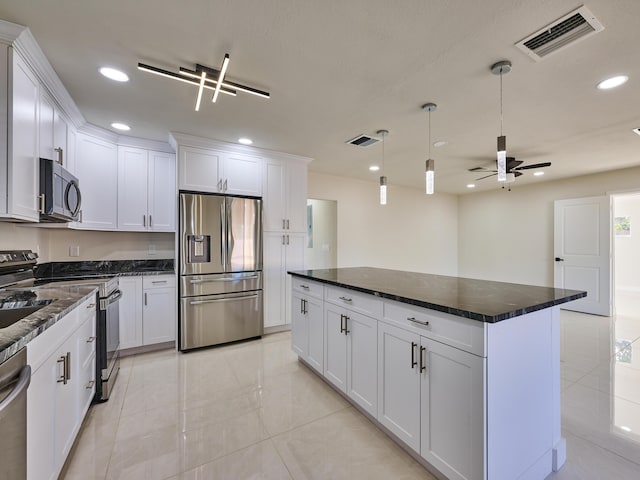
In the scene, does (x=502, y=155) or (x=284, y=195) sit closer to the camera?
(x=502, y=155)

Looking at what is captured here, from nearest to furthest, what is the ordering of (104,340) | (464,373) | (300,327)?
(464,373), (104,340), (300,327)

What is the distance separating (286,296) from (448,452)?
289 centimetres

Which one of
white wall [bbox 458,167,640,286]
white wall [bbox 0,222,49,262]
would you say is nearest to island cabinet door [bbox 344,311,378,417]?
white wall [bbox 0,222,49,262]

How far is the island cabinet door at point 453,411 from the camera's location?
1315 millimetres

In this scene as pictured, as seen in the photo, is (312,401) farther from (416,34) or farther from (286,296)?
(416,34)

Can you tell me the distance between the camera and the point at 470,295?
1721 mm

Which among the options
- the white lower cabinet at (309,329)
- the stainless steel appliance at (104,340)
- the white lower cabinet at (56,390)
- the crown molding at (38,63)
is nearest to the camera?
the white lower cabinet at (56,390)

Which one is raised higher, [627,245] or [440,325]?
[627,245]

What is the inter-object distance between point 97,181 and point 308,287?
2.67m

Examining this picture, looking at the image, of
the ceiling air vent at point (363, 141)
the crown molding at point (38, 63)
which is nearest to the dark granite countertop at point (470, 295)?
the ceiling air vent at point (363, 141)

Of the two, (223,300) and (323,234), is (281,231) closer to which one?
(223,300)

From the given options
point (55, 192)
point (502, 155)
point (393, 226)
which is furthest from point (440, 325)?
point (393, 226)

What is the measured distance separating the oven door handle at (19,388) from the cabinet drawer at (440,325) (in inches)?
66.4

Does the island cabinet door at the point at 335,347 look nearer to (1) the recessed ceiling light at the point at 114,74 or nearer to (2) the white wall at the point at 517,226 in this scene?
(1) the recessed ceiling light at the point at 114,74
